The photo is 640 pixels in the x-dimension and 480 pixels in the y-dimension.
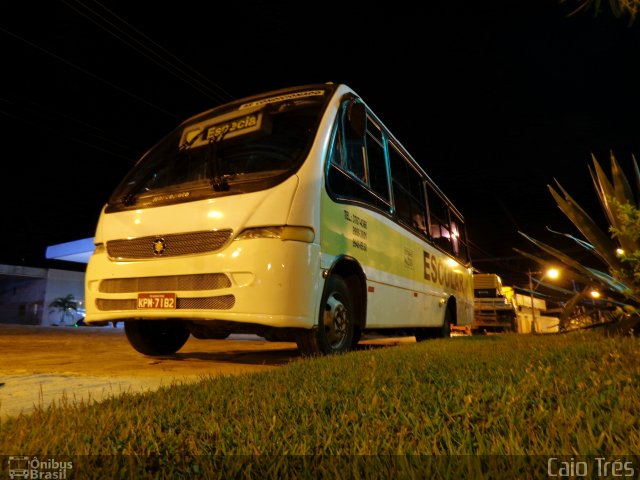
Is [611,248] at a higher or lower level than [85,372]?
higher

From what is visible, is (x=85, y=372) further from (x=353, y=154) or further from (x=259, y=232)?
(x=353, y=154)

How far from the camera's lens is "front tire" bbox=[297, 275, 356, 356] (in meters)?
3.67

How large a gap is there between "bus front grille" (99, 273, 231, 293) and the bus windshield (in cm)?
74

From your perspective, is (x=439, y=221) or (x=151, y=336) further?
(x=439, y=221)

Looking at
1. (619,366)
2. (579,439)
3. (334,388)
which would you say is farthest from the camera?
(619,366)

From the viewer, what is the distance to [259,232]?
3473mm

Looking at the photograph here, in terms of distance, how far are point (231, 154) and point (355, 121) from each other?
4.43 ft

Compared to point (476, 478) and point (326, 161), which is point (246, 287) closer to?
point (326, 161)

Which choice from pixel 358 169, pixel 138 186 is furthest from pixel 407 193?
A: pixel 138 186

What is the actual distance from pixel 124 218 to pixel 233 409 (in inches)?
116

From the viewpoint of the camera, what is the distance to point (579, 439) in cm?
127

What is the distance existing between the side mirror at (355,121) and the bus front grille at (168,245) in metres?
1.82

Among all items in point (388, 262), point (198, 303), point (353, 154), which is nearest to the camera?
point (198, 303)

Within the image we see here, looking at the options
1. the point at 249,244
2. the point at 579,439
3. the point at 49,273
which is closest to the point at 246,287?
the point at 249,244
